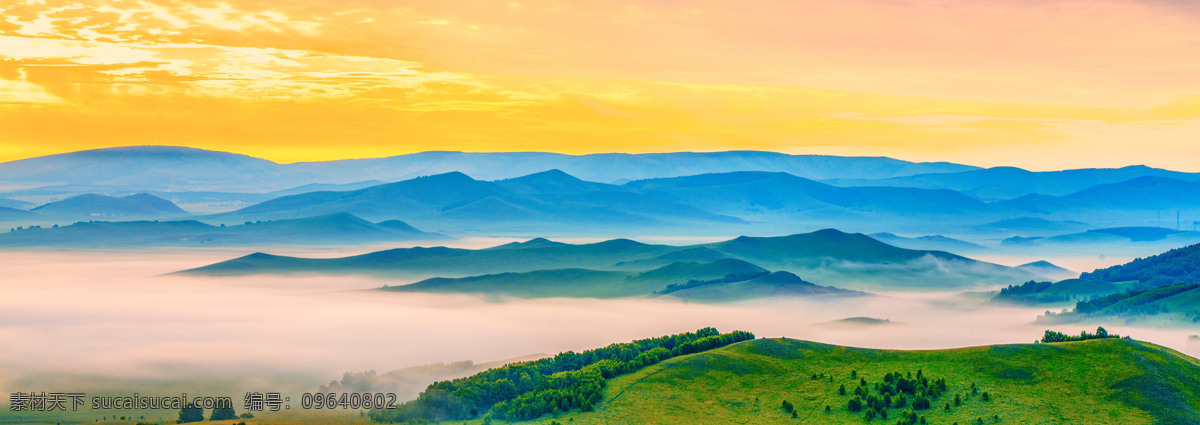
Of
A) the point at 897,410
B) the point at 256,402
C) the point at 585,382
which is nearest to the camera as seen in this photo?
the point at 897,410

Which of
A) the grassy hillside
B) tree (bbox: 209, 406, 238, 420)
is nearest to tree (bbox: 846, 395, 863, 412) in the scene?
the grassy hillside

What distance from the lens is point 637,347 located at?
618 ft

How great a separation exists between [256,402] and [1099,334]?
142060mm

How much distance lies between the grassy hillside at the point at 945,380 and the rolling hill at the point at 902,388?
0.14 m

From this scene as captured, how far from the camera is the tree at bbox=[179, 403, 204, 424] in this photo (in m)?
183

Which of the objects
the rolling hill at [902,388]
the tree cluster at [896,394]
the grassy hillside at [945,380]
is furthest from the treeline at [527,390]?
the tree cluster at [896,394]

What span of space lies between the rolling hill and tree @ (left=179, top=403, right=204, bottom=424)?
5124 cm

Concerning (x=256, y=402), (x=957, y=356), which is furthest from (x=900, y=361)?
(x=256, y=402)

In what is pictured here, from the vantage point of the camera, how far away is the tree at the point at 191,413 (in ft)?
599

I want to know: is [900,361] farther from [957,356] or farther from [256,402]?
[256,402]

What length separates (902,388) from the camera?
138250 millimetres

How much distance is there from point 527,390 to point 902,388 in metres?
54.1

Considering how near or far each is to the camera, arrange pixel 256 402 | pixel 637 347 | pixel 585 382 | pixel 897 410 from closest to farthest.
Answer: pixel 897 410
pixel 585 382
pixel 256 402
pixel 637 347

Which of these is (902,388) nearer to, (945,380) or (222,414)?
(945,380)
